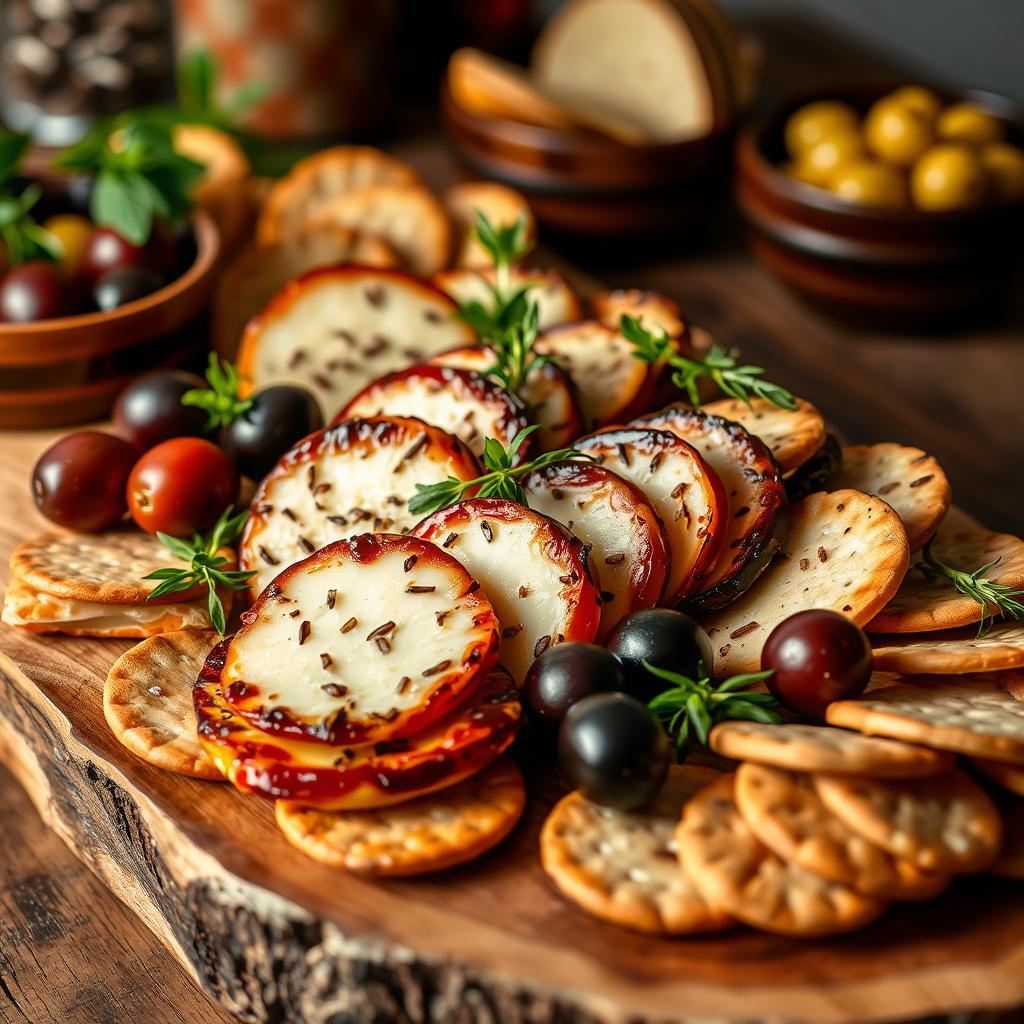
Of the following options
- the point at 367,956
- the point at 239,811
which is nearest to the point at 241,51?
the point at 239,811

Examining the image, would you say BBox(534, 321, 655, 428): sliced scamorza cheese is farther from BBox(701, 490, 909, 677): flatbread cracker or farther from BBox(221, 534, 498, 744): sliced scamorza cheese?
BBox(221, 534, 498, 744): sliced scamorza cheese

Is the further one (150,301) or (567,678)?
(150,301)

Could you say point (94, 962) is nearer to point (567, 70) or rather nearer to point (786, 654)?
point (786, 654)

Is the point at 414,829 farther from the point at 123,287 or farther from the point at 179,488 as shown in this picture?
the point at 123,287

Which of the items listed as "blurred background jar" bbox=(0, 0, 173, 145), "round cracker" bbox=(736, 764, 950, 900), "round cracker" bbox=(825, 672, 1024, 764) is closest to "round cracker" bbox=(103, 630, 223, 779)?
"round cracker" bbox=(736, 764, 950, 900)

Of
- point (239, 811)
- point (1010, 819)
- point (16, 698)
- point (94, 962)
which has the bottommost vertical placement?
point (94, 962)

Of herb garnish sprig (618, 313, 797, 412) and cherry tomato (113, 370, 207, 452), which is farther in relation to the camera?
cherry tomato (113, 370, 207, 452)

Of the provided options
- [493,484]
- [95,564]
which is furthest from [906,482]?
[95,564]
